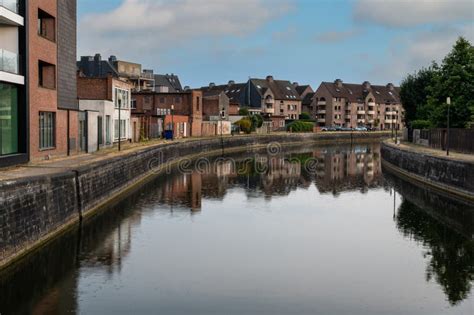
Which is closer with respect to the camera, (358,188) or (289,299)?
(289,299)

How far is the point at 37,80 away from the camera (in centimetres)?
3622

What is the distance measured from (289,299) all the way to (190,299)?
9.79 ft

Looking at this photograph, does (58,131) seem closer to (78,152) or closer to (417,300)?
(78,152)

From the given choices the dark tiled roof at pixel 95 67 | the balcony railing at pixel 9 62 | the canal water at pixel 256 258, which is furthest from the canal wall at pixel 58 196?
the dark tiled roof at pixel 95 67

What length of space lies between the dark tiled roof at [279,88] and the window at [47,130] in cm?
10163

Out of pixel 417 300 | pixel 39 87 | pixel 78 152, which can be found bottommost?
pixel 417 300

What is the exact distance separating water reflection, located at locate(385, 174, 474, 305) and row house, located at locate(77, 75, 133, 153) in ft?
77.1

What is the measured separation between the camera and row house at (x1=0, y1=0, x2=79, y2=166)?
3216 centimetres

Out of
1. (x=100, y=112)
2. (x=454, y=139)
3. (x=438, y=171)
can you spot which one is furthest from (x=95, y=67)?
(x=438, y=171)

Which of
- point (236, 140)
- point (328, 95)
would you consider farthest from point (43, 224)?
point (328, 95)

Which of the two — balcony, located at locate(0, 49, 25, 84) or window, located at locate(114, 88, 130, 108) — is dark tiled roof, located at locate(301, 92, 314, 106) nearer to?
window, located at locate(114, 88, 130, 108)

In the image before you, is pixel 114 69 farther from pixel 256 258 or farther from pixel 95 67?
pixel 256 258

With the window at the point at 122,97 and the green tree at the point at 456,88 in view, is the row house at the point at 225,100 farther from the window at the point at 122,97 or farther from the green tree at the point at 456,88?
the green tree at the point at 456,88

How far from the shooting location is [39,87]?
3653 centimetres
